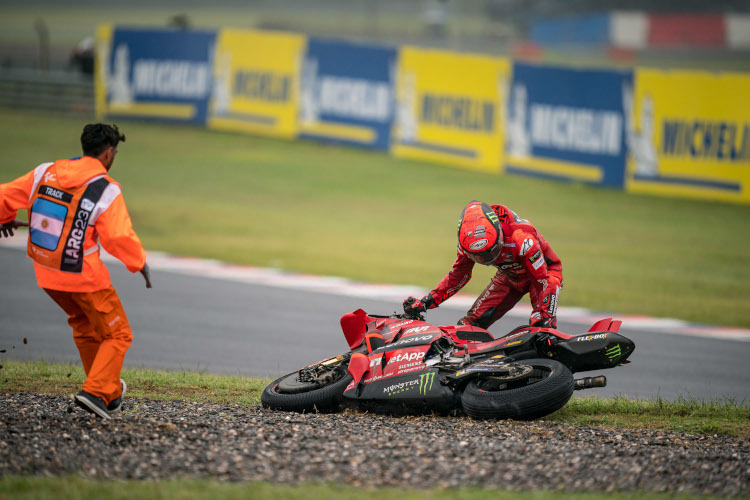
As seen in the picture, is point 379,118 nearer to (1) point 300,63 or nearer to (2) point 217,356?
(1) point 300,63

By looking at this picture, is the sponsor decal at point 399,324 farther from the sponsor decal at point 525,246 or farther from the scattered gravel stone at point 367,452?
the sponsor decal at point 525,246

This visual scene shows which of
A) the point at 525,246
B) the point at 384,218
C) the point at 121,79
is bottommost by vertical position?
the point at 384,218

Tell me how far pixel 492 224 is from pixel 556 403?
5.09 ft

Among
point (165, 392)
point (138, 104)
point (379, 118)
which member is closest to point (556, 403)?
point (165, 392)

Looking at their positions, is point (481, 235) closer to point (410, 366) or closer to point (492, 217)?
point (492, 217)

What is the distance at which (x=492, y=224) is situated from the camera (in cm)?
738

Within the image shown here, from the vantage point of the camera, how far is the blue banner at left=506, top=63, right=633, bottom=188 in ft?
69.1

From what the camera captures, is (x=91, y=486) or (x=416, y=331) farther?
(x=416, y=331)

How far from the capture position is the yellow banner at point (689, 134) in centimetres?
1927

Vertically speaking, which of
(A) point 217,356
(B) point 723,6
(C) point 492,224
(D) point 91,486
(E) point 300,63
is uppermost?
(B) point 723,6

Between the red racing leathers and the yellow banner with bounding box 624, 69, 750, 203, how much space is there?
1289cm

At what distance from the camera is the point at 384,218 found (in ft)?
64.5

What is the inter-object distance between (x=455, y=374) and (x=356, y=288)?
6966 millimetres

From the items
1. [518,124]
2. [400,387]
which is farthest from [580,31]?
[400,387]
